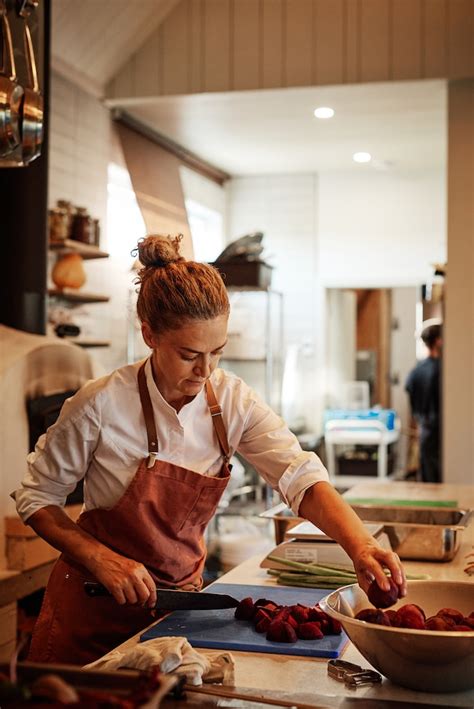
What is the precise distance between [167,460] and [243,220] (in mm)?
7101

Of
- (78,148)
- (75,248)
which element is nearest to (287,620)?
(75,248)

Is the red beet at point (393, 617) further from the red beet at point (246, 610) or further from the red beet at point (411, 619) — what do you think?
the red beet at point (246, 610)

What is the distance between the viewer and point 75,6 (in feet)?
17.7

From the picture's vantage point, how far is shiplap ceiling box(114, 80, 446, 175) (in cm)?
605

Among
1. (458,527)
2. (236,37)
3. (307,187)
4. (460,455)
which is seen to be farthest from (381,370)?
(458,527)

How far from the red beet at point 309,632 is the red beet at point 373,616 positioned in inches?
6.8

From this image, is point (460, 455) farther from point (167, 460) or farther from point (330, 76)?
point (167, 460)

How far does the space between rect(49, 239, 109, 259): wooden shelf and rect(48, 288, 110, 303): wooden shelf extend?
0.79ft

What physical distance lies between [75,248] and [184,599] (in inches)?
150

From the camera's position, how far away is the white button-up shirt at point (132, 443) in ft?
6.72

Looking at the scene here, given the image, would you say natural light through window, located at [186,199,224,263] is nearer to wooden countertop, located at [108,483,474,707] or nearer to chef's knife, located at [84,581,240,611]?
chef's knife, located at [84,581,240,611]

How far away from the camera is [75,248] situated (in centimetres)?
542

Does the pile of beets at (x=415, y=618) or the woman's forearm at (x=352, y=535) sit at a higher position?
the woman's forearm at (x=352, y=535)

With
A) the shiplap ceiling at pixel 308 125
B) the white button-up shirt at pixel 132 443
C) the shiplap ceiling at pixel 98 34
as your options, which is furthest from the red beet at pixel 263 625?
the shiplap ceiling at pixel 308 125
